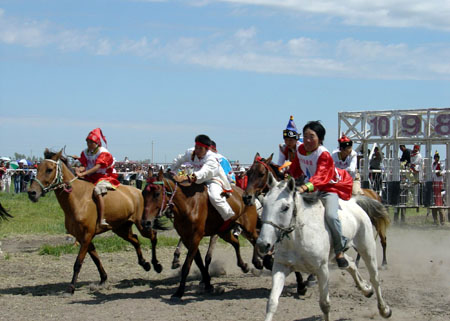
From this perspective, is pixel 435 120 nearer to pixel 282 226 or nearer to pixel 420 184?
pixel 420 184

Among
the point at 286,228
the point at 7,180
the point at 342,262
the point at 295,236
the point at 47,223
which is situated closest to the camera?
the point at 286,228

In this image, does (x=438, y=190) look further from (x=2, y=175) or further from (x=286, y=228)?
(x=2, y=175)

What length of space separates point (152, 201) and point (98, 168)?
2.03 m

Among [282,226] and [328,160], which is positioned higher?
[328,160]

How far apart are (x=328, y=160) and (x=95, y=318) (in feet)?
11.4

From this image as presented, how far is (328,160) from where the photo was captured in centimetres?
777

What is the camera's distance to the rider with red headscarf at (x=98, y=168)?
10695 mm

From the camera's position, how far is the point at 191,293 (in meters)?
10.0

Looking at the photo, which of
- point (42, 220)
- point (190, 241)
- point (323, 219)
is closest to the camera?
point (323, 219)

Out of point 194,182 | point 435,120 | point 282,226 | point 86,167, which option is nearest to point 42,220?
point 86,167

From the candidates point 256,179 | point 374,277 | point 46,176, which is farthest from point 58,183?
point 374,277

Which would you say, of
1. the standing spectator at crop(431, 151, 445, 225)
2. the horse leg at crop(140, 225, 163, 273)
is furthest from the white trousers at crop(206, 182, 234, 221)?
the standing spectator at crop(431, 151, 445, 225)

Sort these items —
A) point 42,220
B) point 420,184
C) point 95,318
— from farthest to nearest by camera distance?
point 420,184 < point 42,220 < point 95,318

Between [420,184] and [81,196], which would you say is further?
[420,184]
